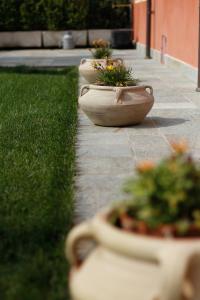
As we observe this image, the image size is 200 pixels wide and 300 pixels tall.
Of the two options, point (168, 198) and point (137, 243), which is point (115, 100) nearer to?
point (168, 198)

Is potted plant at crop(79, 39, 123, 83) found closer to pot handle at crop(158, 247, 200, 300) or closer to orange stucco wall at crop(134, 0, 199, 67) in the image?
orange stucco wall at crop(134, 0, 199, 67)

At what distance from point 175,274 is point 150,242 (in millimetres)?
181

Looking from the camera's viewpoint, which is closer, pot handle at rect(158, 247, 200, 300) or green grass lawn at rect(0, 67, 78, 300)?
pot handle at rect(158, 247, 200, 300)

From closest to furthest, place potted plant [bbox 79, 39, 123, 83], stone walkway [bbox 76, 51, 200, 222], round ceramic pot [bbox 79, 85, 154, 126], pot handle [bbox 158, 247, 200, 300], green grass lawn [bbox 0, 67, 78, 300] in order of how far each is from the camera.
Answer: pot handle [bbox 158, 247, 200, 300]
green grass lawn [bbox 0, 67, 78, 300]
stone walkway [bbox 76, 51, 200, 222]
round ceramic pot [bbox 79, 85, 154, 126]
potted plant [bbox 79, 39, 123, 83]

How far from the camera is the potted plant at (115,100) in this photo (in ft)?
27.8

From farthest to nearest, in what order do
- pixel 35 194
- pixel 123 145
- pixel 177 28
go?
pixel 177 28
pixel 123 145
pixel 35 194

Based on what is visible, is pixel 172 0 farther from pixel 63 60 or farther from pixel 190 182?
pixel 190 182

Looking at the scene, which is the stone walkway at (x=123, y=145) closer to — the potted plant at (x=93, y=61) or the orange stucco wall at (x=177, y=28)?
the potted plant at (x=93, y=61)

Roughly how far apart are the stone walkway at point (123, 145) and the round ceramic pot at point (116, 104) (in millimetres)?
130

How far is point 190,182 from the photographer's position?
3.06 metres

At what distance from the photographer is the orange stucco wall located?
1430 cm

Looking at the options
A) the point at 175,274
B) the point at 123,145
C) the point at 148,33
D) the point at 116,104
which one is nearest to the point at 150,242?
the point at 175,274

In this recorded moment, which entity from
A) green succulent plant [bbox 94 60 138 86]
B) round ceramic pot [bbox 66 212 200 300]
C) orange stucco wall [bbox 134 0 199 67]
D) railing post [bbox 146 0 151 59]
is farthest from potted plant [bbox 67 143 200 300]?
railing post [bbox 146 0 151 59]

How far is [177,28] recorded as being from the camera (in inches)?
653
